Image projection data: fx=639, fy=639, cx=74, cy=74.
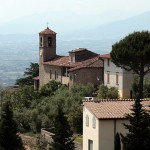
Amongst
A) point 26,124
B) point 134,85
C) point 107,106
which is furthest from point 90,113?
point 134,85

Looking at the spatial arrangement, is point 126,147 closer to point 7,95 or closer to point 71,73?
point 7,95

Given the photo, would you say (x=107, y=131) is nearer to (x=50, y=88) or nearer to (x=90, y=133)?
(x=90, y=133)

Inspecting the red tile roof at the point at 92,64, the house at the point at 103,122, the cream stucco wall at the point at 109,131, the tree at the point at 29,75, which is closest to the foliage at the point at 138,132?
the house at the point at 103,122

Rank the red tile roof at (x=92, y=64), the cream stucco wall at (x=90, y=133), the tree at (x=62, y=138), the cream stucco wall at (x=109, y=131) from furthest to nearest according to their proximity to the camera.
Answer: the red tile roof at (x=92, y=64), the cream stucco wall at (x=90, y=133), the cream stucco wall at (x=109, y=131), the tree at (x=62, y=138)

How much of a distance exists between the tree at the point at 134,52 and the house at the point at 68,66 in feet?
35.7

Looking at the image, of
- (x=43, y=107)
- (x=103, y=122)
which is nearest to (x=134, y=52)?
(x=43, y=107)

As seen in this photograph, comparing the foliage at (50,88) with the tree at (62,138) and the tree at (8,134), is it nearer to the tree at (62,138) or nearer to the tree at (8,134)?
the tree at (8,134)

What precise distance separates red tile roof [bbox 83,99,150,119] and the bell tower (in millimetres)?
38961

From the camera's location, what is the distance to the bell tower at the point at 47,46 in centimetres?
7281

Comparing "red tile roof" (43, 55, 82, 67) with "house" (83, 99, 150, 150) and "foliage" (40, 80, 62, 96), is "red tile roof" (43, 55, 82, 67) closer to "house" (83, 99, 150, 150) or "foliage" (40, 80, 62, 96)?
"foliage" (40, 80, 62, 96)

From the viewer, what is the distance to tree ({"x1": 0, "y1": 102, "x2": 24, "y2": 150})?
31.1 meters

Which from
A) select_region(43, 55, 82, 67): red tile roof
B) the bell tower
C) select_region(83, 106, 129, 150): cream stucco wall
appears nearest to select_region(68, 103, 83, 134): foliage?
select_region(83, 106, 129, 150): cream stucco wall

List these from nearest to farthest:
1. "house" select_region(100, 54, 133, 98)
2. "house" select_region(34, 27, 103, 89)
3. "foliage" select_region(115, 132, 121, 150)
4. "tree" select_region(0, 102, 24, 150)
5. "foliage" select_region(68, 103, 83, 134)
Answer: "foliage" select_region(115, 132, 121, 150), "tree" select_region(0, 102, 24, 150), "foliage" select_region(68, 103, 83, 134), "house" select_region(100, 54, 133, 98), "house" select_region(34, 27, 103, 89)

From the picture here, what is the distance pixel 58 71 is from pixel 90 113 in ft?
114
